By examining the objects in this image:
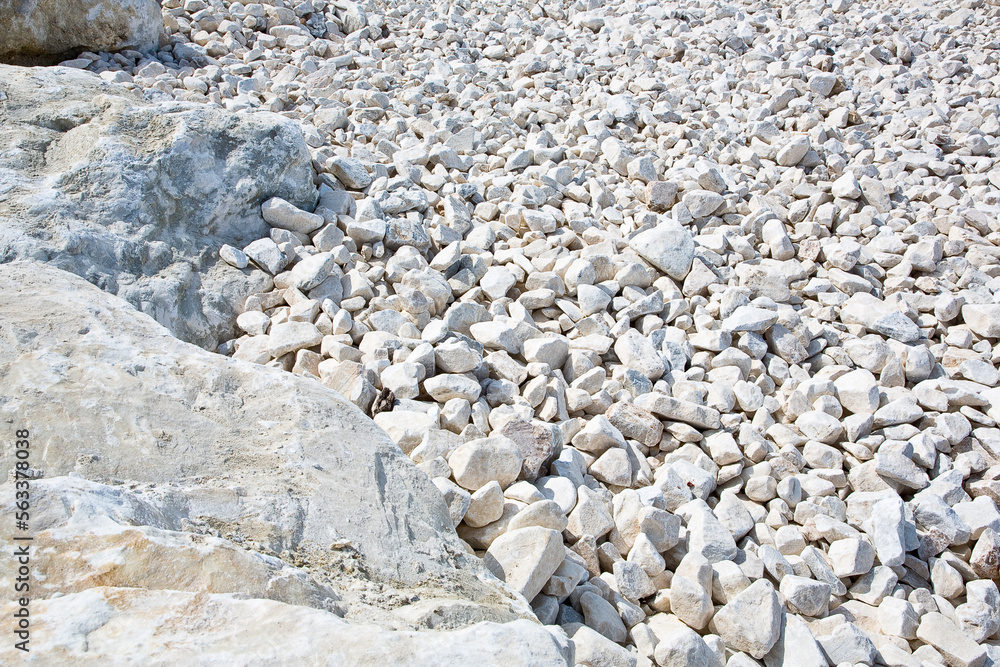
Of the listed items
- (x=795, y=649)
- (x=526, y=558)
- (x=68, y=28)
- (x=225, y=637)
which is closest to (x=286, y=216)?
(x=526, y=558)

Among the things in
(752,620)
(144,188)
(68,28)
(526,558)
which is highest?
(68,28)

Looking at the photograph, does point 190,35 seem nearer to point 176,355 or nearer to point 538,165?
point 538,165

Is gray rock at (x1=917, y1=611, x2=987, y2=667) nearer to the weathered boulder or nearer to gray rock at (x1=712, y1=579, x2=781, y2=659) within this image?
gray rock at (x1=712, y1=579, x2=781, y2=659)

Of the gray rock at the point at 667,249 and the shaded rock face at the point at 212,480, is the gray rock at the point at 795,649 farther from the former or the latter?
the gray rock at the point at 667,249

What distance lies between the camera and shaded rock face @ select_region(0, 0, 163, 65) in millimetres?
3619

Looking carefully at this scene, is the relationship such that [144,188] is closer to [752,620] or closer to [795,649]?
[752,620]

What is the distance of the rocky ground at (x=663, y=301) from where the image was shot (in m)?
1.62

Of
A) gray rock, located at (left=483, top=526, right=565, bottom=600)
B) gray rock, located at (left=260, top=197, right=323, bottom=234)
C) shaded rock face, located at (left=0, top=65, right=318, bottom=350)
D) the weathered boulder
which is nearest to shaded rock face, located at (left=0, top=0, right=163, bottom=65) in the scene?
shaded rock face, located at (left=0, top=65, right=318, bottom=350)

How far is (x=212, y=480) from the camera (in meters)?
1.23

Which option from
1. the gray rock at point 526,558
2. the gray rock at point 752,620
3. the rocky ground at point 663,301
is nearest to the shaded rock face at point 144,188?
the rocky ground at point 663,301

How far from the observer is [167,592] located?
0.89m

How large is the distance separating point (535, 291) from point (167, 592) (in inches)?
68.1

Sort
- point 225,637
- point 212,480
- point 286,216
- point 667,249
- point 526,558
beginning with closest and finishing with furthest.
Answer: point 225,637 < point 212,480 < point 526,558 < point 286,216 < point 667,249

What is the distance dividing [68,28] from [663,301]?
347 cm
